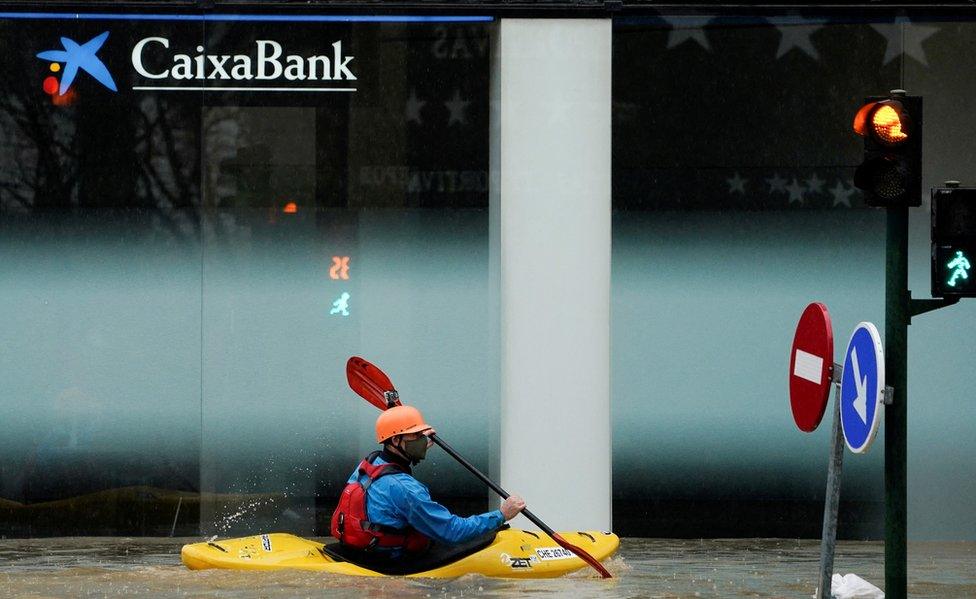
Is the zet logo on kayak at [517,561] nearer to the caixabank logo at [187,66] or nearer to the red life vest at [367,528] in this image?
the red life vest at [367,528]

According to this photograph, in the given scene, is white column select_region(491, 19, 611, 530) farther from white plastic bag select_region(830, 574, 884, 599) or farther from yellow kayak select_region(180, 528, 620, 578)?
white plastic bag select_region(830, 574, 884, 599)

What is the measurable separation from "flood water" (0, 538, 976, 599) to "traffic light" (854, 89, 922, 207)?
292 centimetres

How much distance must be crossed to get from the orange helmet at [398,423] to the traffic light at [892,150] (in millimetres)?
3135

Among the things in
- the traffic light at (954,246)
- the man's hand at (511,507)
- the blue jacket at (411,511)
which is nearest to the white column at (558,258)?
the man's hand at (511,507)

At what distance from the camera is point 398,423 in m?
9.48

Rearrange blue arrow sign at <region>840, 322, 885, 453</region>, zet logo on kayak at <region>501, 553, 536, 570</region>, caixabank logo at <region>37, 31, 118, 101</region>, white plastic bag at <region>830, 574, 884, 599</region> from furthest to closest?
caixabank logo at <region>37, 31, 118, 101</region>
zet logo on kayak at <region>501, 553, 536, 570</region>
white plastic bag at <region>830, 574, 884, 599</region>
blue arrow sign at <region>840, 322, 885, 453</region>

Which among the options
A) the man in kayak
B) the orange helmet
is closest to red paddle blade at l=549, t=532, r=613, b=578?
the man in kayak

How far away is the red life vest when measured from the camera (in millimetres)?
9367

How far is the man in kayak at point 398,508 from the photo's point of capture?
365 inches

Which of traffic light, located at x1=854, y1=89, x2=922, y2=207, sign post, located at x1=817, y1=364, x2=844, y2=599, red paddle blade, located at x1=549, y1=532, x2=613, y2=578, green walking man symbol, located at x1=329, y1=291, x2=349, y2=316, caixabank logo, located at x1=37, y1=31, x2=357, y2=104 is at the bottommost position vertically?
red paddle blade, located at x1=549, y1=532, x2=613, y2=578

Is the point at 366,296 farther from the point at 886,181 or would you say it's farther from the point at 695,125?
the point at 886,181

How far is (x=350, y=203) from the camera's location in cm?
1211

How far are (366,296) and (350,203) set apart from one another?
0.70 m

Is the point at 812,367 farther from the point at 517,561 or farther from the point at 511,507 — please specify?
the point at 517,561
